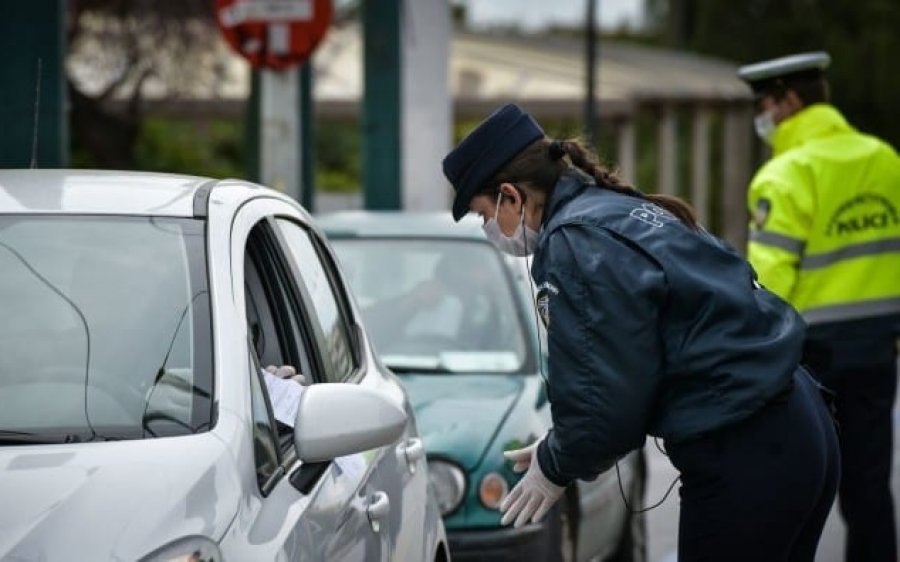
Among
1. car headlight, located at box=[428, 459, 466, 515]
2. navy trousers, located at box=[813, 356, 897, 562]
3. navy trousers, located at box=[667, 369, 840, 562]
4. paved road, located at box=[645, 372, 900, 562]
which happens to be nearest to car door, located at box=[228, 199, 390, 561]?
navy trousers, located at box=[667, 369, 840, 562]

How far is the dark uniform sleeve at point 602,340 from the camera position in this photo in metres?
4.64

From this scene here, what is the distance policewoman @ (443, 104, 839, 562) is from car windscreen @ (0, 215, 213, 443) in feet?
2.49

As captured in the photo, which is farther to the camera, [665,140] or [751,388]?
[665,140]

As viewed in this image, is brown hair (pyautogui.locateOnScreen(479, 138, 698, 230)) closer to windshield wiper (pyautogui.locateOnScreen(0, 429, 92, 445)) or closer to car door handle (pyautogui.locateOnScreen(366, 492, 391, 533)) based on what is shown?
car door handle (pyautogui.locateOnScreen(366, 492, 391, 533))

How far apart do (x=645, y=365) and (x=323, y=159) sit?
41.8 meters

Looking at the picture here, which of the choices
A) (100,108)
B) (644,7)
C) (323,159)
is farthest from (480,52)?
(644,7)

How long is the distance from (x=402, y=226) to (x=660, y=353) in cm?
451

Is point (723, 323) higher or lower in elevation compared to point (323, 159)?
higher

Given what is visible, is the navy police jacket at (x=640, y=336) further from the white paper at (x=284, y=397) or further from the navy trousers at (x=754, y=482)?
the white paper at (x=284, y=397)

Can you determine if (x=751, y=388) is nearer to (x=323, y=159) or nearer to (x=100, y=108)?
(x=100, y=108)

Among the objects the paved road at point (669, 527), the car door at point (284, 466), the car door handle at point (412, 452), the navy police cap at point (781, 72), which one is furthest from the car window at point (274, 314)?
the paved road at point (669, 527)

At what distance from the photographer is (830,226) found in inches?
309

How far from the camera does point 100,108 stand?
Answer: 23938mm

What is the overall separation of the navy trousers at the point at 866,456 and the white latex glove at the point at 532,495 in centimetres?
301
